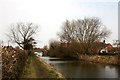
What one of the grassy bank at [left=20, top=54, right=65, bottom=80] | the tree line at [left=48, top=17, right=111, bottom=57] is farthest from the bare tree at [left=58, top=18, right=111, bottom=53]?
the grassy bank at [left=20, top=54, right=65, bottom=80]

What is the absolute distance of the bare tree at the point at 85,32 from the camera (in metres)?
48.1

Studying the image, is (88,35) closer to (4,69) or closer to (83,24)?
(83,24)

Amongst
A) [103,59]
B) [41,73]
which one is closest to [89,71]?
[41,73]

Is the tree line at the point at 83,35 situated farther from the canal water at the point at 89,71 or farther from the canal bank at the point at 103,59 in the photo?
the canal water at the point at 89,71

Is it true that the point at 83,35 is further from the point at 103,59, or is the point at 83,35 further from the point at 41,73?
the point at 41,73

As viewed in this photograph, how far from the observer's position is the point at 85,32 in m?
49.3

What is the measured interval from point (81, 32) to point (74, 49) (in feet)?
17.1

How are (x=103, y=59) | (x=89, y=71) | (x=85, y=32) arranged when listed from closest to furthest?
(x=89, y=71), (x=103, y=59), (x=85, y=32)

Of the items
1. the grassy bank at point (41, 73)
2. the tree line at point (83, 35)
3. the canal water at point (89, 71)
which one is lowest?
the canal water at point (89, 71)

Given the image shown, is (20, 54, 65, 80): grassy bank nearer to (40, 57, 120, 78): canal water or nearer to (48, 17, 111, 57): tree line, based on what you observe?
(40, 57, 120, 78): canal water

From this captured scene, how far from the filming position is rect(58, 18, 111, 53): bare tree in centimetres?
4809

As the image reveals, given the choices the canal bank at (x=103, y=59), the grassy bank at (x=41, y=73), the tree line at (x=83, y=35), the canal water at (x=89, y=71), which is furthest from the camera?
the tree line at (x=83, y=35)

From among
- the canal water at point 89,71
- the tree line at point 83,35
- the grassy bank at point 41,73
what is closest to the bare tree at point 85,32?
the tree line at point 83,35

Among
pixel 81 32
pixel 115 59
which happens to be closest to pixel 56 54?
pixel 81 32
